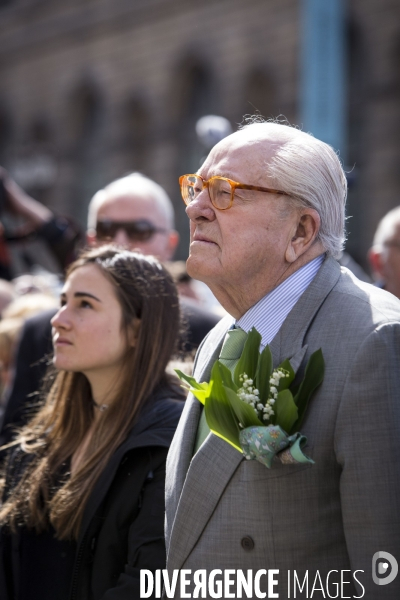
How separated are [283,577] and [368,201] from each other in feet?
53.2

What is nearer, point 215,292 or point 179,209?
point 215,292

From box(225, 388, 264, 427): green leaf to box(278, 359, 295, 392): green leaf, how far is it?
0.10m

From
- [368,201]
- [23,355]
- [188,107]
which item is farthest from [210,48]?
[23,355]

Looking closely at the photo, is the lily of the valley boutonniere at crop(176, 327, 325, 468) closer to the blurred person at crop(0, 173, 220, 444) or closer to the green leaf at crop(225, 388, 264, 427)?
the green leaf at crop(225, 388, 264, 427)

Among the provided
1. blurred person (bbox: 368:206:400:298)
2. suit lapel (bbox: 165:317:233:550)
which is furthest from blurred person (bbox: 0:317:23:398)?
suit lapel (bbox: 165:317:233:550)

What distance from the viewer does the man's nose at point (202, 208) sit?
8.51 ft

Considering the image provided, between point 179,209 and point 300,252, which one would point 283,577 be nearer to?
point 300,252

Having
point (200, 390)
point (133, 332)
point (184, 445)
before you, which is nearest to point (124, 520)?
point (184, 445)

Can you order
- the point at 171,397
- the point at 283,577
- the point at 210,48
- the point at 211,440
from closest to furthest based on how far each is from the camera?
the point at 283,577 < the point at 211,440 < the point at 171,397 < the point at 210,48

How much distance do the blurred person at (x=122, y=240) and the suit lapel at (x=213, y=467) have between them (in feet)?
6.20

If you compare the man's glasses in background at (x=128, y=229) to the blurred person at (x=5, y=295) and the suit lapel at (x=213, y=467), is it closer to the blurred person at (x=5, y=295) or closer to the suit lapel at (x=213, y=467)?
the blurred person at (x=5, y=295)

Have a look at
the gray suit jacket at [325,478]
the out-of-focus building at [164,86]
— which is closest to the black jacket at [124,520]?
the gray suit jacket at [325,478]

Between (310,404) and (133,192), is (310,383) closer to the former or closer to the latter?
(310,404)

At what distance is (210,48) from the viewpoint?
70.7 feet
